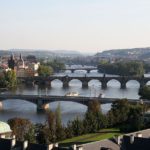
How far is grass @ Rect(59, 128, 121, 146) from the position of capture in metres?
26.2

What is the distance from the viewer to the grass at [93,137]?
2617 centimetres

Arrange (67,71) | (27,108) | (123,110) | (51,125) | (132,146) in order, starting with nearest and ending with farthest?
1. (132,146)
2. (51,125)
3. (123,110)
4. (27,108)
5. (67,71)

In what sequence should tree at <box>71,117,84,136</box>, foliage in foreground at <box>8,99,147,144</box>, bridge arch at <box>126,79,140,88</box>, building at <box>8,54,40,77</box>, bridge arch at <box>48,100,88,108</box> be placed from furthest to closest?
1. building at <box>8,54,40,77</box>
2. bridge arch at <box>126,79,140,88</box>
3. bridge arch at <box>48,100,88,108</box>
4. tree at <box>71,117,84,136</box>
5. foliage in foreground at <box>8,99,147,144</box>

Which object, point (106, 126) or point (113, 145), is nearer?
point (113, 145)

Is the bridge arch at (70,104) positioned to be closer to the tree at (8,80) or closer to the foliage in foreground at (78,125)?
the foliage in foreground at (78,125)

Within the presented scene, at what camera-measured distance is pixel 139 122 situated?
96.1ft

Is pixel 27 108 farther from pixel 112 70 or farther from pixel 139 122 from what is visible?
pixel 112 70

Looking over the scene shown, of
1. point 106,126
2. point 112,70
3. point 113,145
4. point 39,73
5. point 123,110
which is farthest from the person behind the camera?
point 112,70

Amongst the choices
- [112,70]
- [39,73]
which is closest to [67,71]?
[112,70]

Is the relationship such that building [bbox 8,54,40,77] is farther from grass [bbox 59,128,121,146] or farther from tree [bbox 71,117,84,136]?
tree [bbox 71,117,84,136]

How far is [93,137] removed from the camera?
28.0m

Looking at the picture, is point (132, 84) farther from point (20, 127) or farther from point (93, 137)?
point (93, 137)

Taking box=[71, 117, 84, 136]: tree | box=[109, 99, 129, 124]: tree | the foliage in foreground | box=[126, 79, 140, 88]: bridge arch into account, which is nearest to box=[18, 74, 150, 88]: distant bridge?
box=[126, 79, 140, 88]: bridge arch

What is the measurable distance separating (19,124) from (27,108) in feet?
52.2
